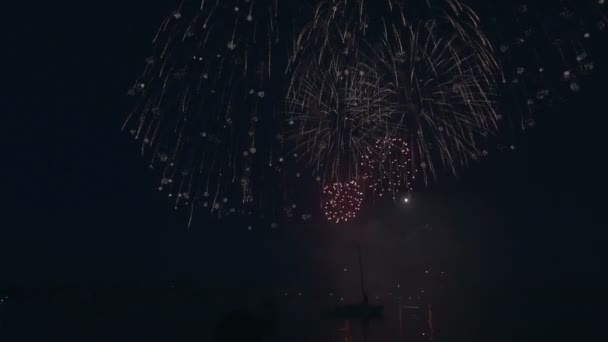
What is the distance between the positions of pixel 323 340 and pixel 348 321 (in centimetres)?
2030

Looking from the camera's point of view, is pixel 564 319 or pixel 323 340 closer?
pixel 323 340

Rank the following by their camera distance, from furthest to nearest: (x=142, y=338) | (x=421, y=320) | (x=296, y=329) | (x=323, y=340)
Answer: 1. (x=421, y=320)
2. (x=296, y=329)
3. (x=142, y=338)
4. (x=323, y=340)

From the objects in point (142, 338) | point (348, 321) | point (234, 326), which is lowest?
point (234, 326)

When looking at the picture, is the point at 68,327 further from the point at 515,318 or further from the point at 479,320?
the point at 515,318

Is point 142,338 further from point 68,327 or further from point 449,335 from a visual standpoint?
point 449,335

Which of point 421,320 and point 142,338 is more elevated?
point 421,320

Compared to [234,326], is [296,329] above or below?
above

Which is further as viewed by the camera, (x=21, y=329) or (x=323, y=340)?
(x=21, y=329)

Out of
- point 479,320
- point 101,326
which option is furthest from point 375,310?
point 101,326

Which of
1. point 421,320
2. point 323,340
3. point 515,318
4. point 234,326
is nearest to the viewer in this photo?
point 234,326

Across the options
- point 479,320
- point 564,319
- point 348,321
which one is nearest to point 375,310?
point 348,321

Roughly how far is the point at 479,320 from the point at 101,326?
51891 mm

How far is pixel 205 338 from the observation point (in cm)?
5997

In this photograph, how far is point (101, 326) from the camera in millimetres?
82500
